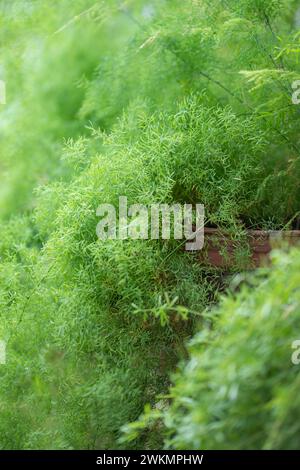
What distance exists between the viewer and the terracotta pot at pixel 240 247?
204 cm

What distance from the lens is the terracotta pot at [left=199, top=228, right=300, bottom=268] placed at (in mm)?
2041

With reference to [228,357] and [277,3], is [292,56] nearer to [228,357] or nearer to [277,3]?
[277,3]

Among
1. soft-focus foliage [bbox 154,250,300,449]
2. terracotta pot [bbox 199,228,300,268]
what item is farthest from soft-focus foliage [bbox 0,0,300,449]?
soft-focus foliage [bbox 154,250,300,449]

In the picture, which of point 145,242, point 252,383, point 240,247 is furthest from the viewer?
point 240,247

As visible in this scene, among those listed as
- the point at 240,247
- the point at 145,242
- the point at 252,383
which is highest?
the point at 252,383

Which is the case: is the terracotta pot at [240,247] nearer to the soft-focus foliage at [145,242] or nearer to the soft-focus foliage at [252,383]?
the soft-focus foliage at [145,242]

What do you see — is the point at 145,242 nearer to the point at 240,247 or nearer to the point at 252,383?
the point at 240,247

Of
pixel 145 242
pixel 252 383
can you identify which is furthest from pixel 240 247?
pixel 252 383

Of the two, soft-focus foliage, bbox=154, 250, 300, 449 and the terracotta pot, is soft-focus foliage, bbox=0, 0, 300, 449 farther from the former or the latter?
soft-focus foliage, bbox=154, 250, 300, 449

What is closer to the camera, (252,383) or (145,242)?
(252,383)

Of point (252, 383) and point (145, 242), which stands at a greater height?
point (252, 383)

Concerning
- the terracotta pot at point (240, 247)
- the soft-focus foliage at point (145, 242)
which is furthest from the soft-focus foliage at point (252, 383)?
the terracotta pot at point (240, 247)

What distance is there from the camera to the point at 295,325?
1.33m

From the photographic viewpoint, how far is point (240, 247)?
204cm
